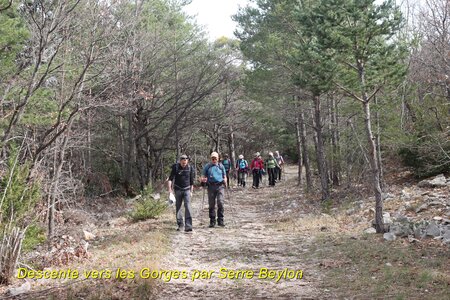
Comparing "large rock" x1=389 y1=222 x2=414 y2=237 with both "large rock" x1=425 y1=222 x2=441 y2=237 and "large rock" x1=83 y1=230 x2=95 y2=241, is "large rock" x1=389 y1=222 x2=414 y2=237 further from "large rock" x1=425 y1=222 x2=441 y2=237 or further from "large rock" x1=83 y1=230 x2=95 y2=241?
"large rock" x1=83 y1=230 x2=95 y2=241

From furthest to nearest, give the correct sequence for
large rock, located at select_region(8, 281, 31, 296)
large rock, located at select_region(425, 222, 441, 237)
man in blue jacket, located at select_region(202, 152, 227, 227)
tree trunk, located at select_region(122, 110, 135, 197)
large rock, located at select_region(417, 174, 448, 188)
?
tree trunk, located at select_region(122, 110, 135, 197) < large rock, located at select_region(417, 174, 448, 188) < man in blue jacket, located at select_region(202, 152, 227, 227) < large rock, located at select_region(425, 222, 441, 237) < large rock, located at select_region(8, 281, 31, 296)

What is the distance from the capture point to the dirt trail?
5.55 metres

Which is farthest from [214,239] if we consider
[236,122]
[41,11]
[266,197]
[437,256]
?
[236,122]

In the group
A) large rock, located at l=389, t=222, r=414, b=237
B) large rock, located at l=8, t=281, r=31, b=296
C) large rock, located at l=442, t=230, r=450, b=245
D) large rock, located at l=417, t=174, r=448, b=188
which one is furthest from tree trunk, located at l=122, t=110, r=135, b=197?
large rock, located at l=442, t=230, r=450, b=245

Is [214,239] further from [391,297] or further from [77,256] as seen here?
[391,297]

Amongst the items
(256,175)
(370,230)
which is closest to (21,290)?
(370,230)

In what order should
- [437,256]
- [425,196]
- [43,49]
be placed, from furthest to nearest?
[425,196], [43,49], [437,256]

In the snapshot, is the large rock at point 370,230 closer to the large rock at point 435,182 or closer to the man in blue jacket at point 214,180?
the man in blue jacket at point 214,180

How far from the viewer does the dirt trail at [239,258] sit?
555cm

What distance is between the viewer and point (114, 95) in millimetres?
12914

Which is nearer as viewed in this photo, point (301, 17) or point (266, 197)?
point (301, 17)

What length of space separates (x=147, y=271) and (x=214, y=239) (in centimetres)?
294

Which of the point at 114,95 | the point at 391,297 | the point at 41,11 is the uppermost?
the point at 41,11

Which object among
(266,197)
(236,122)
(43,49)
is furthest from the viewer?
(236,122)
